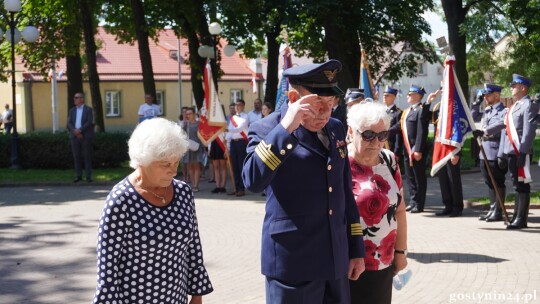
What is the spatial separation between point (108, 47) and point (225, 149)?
46324 mm

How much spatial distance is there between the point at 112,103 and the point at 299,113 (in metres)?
56.2

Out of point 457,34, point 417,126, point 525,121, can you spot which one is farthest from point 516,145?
point 457,34

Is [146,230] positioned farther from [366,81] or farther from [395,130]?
[395,130]

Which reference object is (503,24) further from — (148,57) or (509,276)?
(509,276)

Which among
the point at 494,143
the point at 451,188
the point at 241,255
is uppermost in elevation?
the point at 494,143

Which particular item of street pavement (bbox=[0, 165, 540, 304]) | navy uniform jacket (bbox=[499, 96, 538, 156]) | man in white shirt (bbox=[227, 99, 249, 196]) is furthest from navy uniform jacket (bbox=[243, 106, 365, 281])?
man in white shirt (bbox=[227, 99, 249, 196])

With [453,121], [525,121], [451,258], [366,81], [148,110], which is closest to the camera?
[451,258]

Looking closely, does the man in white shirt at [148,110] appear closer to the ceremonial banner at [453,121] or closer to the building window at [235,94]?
the ceremonial banner at [453,121]

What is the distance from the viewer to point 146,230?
12.5ft

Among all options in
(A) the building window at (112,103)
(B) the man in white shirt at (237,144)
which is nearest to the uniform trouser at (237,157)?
(B) the man in white shirt at (237,144)

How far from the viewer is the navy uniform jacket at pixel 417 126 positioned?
44.4 feet

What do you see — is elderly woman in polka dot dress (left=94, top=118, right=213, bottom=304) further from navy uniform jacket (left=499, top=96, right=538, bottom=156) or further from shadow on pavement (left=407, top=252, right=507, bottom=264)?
navy uniform jacket (left=499, top=96, right=538, bottom=156)

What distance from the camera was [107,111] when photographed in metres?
58.7

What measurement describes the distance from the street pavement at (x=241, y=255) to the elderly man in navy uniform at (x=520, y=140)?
0.35 m
